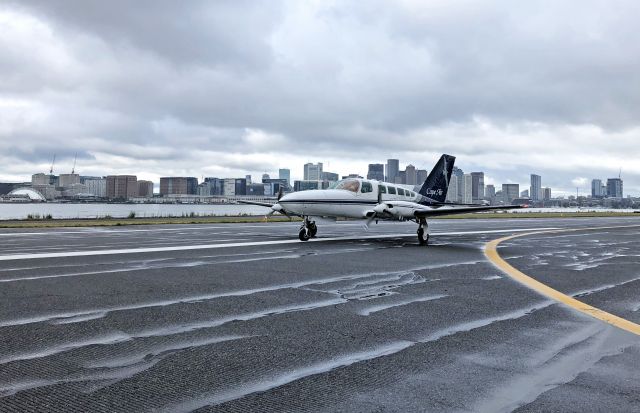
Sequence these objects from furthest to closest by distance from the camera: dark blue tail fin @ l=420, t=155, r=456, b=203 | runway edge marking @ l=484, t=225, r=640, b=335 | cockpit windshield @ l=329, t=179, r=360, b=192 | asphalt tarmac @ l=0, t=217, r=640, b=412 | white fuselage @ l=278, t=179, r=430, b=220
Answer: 1. dark blue tail fin @ l=420, t=155, r=456, b=203
2. cockpit windshield @ l=329, t=179, r=360, b=192
3. white fuselage @ l=278, t=179, r=430, b=220
4. runway edge marking @ l=484, t=225, r=640, b=335
5. asphalt tarmac @ l=0, t=217, r=640, b=412

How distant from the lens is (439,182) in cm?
2908

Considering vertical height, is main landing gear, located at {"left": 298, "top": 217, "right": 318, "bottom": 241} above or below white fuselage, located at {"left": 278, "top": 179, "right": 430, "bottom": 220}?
below

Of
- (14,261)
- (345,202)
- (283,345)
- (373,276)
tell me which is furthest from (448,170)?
(283,345)

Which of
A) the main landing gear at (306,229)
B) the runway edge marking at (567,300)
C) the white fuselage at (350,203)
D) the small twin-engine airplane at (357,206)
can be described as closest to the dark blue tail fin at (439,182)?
the small twin-engine airplane at (357,206)

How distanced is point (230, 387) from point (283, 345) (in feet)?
4.49

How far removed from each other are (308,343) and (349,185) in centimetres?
1754

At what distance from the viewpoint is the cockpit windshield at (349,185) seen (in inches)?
896

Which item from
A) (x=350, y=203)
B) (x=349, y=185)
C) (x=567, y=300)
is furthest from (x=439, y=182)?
(x=567, y=300)

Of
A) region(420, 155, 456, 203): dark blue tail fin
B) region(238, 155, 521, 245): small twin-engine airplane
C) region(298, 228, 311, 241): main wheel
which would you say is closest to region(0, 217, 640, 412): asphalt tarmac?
region(238, 155, 521, 245): small twin-engine airplane

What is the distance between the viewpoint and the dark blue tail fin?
93.5 feet

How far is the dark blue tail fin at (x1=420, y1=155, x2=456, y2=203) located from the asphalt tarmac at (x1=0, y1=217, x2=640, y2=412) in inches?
675

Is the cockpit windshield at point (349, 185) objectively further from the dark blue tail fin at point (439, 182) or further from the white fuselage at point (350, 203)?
the dark blue tail fin at point (439, 182)

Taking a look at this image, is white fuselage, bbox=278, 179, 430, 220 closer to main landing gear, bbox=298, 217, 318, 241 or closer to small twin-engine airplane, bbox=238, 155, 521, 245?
small twin-engine airplane, bbox=238, 155, 521, 245

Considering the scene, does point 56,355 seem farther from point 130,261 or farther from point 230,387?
point 130,261
